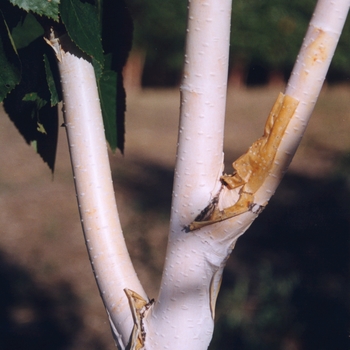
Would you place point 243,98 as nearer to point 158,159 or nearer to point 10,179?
point 158,159

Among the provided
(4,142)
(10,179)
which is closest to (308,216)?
(10,179)

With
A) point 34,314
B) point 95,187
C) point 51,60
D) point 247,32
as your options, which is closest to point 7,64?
point 51,60

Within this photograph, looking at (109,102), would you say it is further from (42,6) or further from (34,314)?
(34,314)

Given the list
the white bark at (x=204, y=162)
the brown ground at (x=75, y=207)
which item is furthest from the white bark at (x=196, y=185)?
the brown ground at (x=75, y=207)

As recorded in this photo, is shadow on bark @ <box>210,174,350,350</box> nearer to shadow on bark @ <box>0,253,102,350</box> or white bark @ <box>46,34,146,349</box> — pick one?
shadow on bark @ <box>0,253,102,350</box>

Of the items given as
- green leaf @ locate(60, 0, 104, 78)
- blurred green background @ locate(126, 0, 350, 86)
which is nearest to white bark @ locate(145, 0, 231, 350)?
green leaf @ locate(60, 0, 104, 78)

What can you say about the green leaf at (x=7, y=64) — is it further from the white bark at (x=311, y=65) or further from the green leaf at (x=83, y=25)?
the white bark at (x=311, y=65)
